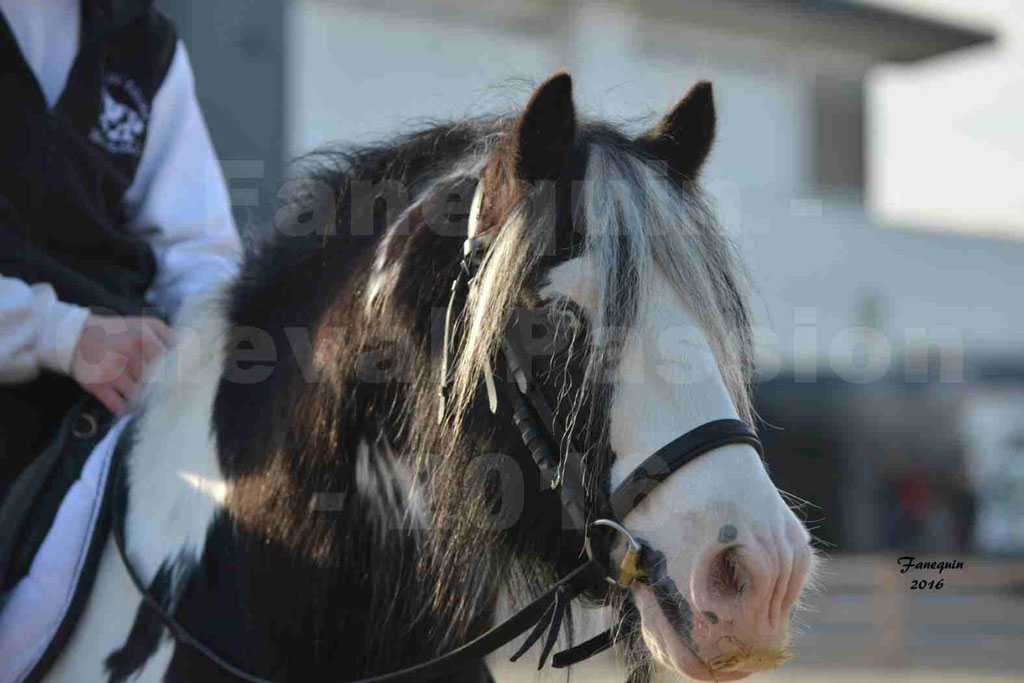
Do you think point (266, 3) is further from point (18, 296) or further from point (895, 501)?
point (895, 501)

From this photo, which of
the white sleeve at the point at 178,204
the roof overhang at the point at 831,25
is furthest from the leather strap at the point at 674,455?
the roof overhang at the point at 831,25

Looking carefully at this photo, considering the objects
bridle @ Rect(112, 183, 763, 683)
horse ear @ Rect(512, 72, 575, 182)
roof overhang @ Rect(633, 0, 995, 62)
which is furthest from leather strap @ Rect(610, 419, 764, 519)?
roof overhang @ Rect(633, 0, 995, 62)

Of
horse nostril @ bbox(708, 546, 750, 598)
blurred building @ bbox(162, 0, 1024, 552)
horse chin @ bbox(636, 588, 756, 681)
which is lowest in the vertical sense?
blurred building @ bbox(162, 0, 1024, 552)

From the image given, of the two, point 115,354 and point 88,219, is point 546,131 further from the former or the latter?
point 88,219

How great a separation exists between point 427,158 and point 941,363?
16.9 metres

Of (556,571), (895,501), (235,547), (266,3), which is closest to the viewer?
(556,571)

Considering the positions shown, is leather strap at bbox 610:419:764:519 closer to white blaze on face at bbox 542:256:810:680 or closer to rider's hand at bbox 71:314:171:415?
white blaze on face at bbox 542:256:810:680

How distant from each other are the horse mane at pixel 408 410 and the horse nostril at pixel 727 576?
248 mm

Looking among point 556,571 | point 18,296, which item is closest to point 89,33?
point 18,296

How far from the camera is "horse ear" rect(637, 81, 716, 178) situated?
230 centimetres

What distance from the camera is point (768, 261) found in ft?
59.6

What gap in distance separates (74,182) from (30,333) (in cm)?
42

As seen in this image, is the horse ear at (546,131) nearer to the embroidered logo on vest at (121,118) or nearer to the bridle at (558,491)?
the bridle at (558,491)

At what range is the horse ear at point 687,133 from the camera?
230 cm
